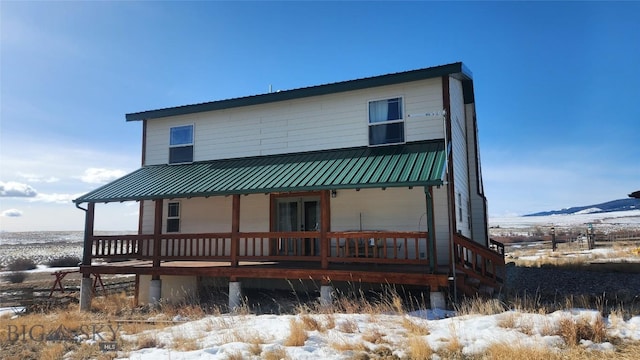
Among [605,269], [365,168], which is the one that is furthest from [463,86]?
[605,269]

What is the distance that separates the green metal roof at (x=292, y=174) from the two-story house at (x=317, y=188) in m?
0.05

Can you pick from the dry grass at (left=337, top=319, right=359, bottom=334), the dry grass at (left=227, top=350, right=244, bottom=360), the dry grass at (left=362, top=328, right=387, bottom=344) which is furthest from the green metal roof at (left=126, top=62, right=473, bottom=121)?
the dry grass at (left=227, top=350, right=244, bottom=360)

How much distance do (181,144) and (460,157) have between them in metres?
9.99

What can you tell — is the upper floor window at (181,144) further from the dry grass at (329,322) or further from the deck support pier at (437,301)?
the deck support pier at (437,301)

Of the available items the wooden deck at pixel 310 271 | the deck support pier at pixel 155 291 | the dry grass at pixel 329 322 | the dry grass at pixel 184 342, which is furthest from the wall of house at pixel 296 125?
the dry grass at pixel 184 342

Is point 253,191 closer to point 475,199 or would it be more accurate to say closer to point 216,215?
point 216,215

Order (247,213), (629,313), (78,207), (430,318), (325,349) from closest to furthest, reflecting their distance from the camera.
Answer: (325,349)
(629,313)
(430,318)
(78,207)
(247,213)

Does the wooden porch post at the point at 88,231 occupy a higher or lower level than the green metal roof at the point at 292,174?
lower

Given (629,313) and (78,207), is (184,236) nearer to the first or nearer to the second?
(78,207)

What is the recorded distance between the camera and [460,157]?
1394cm

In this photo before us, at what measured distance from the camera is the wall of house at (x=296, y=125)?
40.3 feet

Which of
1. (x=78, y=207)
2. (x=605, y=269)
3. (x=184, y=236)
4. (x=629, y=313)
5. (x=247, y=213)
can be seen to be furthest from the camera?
(x=605, y=269)

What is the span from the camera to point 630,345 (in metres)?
5.82

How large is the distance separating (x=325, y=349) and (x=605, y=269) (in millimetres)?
14088
